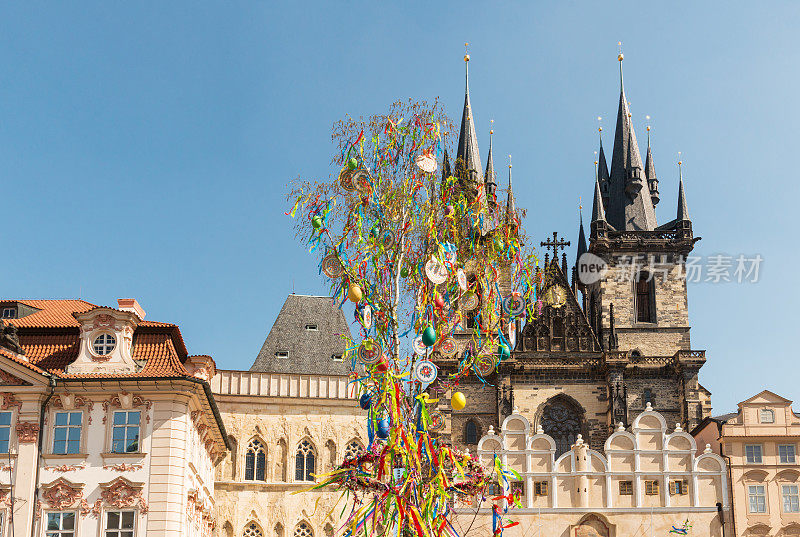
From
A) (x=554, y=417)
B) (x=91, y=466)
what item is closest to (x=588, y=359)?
(x=554, y=417)

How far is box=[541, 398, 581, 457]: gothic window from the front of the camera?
55281 millimetres

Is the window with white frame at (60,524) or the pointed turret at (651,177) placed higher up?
the pointed turret at (651,177)

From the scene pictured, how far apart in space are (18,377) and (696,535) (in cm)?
2287

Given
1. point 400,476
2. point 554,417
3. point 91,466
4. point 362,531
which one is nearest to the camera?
point 400,476

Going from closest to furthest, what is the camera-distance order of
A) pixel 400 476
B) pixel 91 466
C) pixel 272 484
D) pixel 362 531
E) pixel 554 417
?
pixel 400 476, pixel 362 531, pixel 91 466, pixel 272 484, pixel 554 417

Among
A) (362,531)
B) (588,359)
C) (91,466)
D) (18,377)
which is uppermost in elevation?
(588,359)

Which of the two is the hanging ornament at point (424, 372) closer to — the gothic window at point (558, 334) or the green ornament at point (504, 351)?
the green ornament at point (504, 351)

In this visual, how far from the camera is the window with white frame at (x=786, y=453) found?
37.8 metres

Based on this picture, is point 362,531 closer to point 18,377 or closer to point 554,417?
point 18,377

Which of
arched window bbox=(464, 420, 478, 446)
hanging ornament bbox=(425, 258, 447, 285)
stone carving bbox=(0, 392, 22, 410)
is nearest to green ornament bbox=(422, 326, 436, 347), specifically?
hanging ornament bbox=(425, 258, 447, 285)

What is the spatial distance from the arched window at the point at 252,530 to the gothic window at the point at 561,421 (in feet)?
63.3

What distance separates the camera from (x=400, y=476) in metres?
20.6

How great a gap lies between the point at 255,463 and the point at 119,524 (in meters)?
15.8

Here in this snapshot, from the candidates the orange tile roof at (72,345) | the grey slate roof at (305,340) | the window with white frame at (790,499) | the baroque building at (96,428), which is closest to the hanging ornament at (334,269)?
the baroque building at (96,428)
